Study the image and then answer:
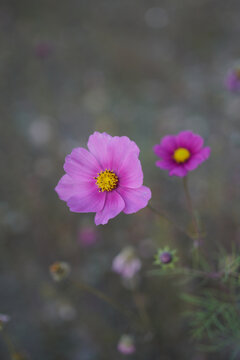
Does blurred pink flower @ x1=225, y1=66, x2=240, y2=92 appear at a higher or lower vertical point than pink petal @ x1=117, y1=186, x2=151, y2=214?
higher

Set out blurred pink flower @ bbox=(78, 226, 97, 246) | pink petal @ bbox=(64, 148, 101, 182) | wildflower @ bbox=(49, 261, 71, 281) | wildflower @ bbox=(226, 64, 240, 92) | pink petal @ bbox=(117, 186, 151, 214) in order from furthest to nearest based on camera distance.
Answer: blurred pink flower @ bbox=(78, 226, 97, 246), wildflower @ bbox=(226, 64, 240, 92), wildflower @ bbox=(49, 261, 71, 281), pink petal @ bbox=(64, 148, 101, 182), pink petal @ bbox=(117, 186, 151, 214)

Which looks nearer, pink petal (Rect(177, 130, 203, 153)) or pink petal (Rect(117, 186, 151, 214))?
pink petal (Rect(117, 186, 151, 214))

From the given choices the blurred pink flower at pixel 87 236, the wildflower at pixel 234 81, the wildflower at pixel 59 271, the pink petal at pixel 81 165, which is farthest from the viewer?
the blurred pink flower at pixel 87 236

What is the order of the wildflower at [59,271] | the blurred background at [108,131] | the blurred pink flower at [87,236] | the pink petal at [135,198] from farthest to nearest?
the blurred pink flower at [87,236]
the blurred background at [108,131]
the wildflower at [59,271]
the pink petal at [135,198]

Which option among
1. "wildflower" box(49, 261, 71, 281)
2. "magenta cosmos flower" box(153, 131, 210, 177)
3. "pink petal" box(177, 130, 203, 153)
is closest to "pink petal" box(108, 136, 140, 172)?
"magenta cosmos flower" box(153, 131, 210, 177)

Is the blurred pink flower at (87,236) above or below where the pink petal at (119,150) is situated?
above

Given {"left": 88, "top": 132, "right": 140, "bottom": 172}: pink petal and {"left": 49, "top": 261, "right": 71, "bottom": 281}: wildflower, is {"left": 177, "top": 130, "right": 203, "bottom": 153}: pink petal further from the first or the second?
{"left": 49, "top": 261, "right": 71, "bottom": 281}: wildflower

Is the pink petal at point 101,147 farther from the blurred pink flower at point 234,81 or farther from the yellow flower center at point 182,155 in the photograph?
the blurred pink flower at point 234,81

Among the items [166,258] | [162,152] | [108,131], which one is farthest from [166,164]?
[108,131]

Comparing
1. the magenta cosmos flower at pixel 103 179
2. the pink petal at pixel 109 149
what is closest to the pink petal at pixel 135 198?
the magenta cosmos flower at pixel 103 179
